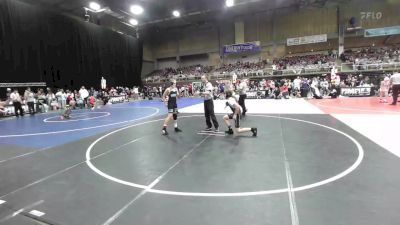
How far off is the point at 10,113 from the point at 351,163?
18961 millimetres

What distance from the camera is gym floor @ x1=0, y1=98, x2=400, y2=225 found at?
3137 millimetres

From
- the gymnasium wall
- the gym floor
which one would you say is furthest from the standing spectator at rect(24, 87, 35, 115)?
the gymnasium wall

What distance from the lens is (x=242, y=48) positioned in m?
38.7

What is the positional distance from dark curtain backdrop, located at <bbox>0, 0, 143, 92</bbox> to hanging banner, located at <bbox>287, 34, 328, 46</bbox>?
22.2m

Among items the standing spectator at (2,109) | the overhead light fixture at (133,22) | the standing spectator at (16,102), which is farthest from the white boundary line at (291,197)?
the overhead light fixture at (133,22)

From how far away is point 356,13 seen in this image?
3353cm

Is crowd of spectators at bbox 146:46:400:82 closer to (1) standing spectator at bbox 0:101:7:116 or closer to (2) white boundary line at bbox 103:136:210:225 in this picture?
(1) standing spectator at bbox 0:101:7:116

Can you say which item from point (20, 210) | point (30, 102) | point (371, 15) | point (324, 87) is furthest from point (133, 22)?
point (20, 210)

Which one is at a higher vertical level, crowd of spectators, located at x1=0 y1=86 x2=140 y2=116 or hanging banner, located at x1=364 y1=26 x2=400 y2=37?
hanging banner, located at x1=364 y1=26 x2=400 y2=37

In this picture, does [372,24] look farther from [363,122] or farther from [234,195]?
[234,195]

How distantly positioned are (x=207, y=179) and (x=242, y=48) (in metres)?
36.4

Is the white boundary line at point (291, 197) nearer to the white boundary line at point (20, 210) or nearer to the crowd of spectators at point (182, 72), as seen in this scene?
the white boundary line at point (20, 210)

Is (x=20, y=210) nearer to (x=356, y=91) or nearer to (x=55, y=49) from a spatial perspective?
(x=356, y=91)

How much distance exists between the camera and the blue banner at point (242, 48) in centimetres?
3809
